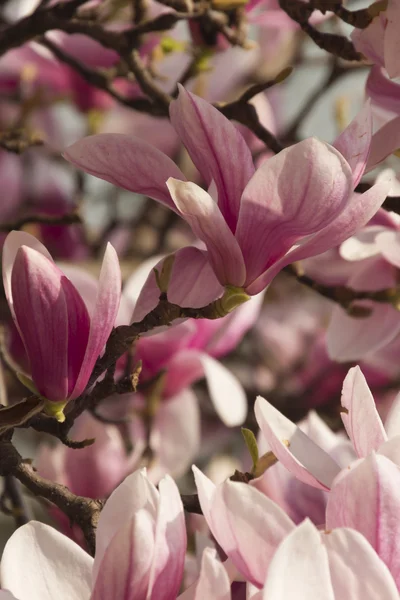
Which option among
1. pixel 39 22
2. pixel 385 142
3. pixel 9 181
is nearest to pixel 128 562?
pixel 385 142

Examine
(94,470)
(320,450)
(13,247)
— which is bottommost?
(94,470)

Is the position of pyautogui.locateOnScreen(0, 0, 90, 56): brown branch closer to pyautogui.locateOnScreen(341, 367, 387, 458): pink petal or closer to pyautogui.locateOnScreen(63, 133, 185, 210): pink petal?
pyautogui.locateOnScreen(63, 133, 185, 210): pink petal

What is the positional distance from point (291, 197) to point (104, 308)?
3.7 inches

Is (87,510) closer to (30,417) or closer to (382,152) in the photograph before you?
(30,417)

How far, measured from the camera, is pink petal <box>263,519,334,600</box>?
0.32 metres

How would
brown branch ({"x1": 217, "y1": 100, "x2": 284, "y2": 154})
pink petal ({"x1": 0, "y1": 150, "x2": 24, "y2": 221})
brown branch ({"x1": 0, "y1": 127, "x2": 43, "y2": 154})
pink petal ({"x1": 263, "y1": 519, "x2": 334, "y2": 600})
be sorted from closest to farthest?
pink petal ({"x1": 263, "y1": 519, "x2": 334, "y2": 600}) < brown branch ({"x1": 217, "y1": 100, "x2": 284, "y2": 154}) < brown branch ({"x1": 0, "y1": 127, "x2": 43, "y2": 154}) < pink petal ({"x1": 0, "y1": 150, "x2": 24, "y2": 221})

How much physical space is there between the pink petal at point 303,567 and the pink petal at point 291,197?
0.46 feet

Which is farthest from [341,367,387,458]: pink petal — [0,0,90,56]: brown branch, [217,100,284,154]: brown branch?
[0,0,90,56]: brown branch

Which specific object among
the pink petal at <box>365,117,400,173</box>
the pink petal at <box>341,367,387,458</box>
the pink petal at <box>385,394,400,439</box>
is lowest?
the pink petal at <box>385,394,400,439</box>

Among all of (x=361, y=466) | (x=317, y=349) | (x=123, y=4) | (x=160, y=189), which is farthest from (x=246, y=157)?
(x=317, y=349)

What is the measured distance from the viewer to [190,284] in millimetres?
460

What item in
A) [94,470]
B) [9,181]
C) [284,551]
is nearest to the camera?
[284,551]

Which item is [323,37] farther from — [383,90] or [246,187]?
[246,187]

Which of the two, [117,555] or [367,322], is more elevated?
[117,555]
